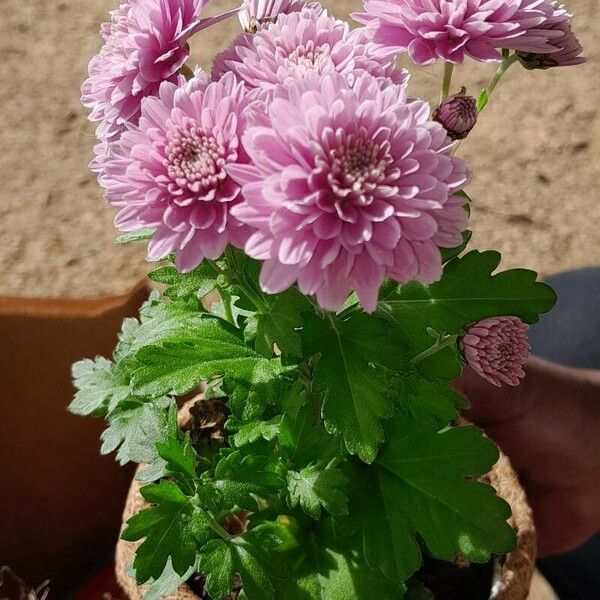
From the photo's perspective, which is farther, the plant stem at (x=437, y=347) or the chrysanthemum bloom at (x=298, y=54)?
the plant stem at (x=437, y=347)

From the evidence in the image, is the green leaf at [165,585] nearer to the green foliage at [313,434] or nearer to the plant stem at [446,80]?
the green foliage at [313,434]

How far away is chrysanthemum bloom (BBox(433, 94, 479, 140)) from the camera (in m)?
0.48

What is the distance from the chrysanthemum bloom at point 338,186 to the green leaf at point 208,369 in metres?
0.17

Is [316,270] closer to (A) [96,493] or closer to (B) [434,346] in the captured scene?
(B) [434,346]

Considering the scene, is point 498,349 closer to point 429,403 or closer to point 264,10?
point 429,403

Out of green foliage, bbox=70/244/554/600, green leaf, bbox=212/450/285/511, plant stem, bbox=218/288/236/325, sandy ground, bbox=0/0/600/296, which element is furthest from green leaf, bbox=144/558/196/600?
sandy ground, bbox=0/0/600/296

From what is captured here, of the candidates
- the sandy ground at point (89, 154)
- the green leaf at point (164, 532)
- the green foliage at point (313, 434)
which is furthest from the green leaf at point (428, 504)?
the sandy ground at point (89, 154)

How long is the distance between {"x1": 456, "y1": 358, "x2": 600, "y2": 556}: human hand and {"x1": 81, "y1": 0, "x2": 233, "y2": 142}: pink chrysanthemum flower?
0.58 metres

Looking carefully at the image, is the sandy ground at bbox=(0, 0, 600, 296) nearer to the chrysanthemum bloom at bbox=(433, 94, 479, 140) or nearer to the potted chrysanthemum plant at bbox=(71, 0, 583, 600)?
the potted chrysanthemum plant at bbox=(71, 0, 583, 600)

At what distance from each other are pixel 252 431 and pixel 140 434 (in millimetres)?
122

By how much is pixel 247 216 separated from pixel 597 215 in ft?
4.49

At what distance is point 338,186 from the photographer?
0.41 m

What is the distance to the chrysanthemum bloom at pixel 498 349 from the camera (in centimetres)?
52

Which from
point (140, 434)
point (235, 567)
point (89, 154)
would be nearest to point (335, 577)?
point (235, 567)
